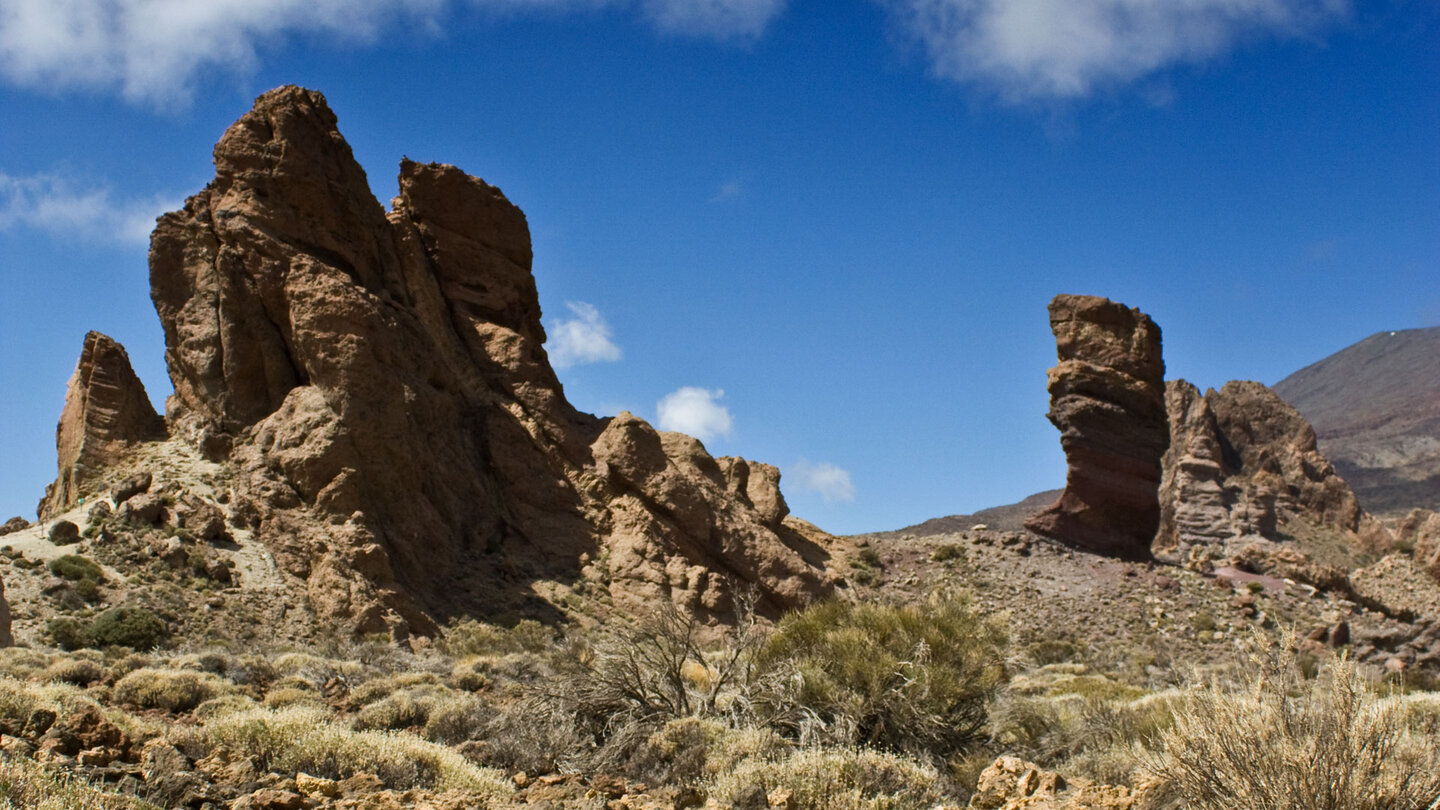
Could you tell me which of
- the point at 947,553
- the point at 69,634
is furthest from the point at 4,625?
the point at 947,553

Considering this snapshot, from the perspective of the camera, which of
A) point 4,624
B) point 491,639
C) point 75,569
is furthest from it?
point 491,639

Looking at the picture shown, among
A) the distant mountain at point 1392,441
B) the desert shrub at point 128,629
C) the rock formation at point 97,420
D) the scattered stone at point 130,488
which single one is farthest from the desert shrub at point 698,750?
the distant mountain at point 1392,441

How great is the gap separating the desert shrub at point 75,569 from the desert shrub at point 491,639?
20.5 ft

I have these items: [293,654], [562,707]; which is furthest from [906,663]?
[293,654]

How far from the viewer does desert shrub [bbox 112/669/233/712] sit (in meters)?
11.1

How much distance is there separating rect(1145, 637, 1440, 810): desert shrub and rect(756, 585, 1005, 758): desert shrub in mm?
4731

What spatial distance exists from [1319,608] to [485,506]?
2532 cm

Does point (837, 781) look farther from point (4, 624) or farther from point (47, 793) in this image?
point (4, 624)

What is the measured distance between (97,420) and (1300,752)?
82.7 feet

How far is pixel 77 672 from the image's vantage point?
12.1 m

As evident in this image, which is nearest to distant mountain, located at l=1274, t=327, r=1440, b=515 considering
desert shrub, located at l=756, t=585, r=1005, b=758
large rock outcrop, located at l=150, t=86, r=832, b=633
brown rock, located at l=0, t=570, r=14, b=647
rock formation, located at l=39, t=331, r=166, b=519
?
large rock outcrop, located at l=150, t=86, r=832, b=633

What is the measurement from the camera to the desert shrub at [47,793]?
560 cm

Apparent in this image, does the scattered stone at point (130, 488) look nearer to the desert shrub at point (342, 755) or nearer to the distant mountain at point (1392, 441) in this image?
the desert shrub at point (342, 755)

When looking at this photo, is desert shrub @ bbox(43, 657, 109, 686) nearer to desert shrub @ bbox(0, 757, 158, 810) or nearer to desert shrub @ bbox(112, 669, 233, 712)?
desert shrub @ bbox(112, 669, 233, 712)
